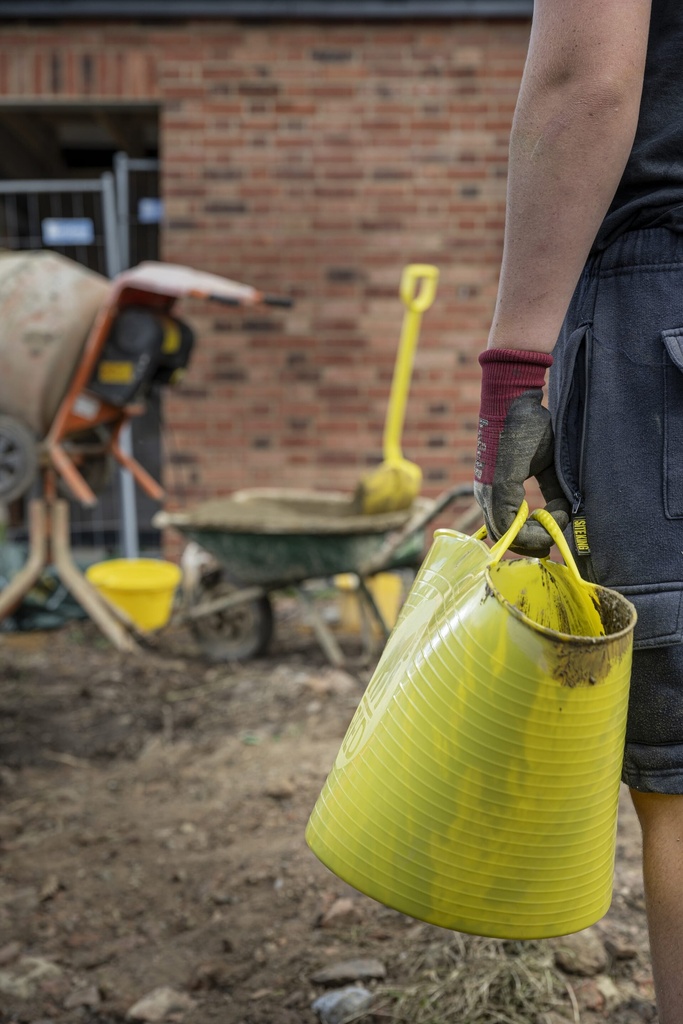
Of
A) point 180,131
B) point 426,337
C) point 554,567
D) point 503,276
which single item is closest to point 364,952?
point 554,567

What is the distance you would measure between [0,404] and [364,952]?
128 inches

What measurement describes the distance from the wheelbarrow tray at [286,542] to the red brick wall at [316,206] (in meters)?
1.54

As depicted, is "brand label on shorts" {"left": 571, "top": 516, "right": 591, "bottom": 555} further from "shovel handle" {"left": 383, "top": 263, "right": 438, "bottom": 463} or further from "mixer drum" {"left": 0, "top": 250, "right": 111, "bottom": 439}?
"mixer drum" {"left": 0, "top": 250, "right": 111, "bottom": 439}

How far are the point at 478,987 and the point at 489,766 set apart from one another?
0.90 meters

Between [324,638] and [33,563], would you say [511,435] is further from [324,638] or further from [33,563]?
[33,563]

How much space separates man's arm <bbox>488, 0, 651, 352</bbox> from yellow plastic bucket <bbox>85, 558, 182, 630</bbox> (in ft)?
13.2

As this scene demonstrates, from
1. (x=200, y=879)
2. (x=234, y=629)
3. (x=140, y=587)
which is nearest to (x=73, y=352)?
(x=140, y=587)

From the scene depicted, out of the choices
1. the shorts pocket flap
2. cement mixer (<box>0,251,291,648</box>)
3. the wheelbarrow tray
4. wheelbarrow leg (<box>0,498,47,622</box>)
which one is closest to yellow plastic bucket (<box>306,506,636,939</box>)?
the shorts pocket flap

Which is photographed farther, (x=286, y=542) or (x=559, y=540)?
(x=286, y=542)

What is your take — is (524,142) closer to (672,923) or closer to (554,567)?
(554,567)

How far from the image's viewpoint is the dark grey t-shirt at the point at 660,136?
4.02ft

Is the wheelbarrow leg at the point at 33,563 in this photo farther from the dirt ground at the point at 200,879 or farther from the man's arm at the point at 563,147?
the man's arm at the point at 563,147

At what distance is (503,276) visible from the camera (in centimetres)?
124

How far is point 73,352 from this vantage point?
4.52m
